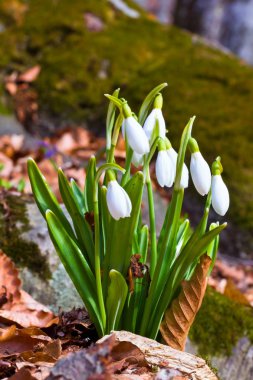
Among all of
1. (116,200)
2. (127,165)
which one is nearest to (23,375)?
(116,200)

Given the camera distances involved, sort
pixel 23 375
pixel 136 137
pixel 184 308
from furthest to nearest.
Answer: pixel 184 308
pixel 136 137
pixel 23 375

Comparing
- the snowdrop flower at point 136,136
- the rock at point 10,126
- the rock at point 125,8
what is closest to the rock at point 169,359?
the snowdrop flower at point 136,136

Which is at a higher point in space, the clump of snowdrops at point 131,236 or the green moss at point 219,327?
the clump of snowdrops at point 131,236

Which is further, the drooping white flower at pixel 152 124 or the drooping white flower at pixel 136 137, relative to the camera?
Answer: the drooping white flower at pixel 152 124

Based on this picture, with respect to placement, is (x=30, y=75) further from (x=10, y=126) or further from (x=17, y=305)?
(x=17, y=305)

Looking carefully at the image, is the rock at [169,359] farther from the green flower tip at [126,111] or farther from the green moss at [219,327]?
the green moss at [219,327]

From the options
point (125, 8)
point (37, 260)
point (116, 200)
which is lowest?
point (37, 260)

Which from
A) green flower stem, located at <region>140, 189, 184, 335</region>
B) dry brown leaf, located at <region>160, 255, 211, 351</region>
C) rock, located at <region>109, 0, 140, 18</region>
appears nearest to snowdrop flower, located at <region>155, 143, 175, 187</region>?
green flower stem, located at <region>140, 189, 184, 335</region>
